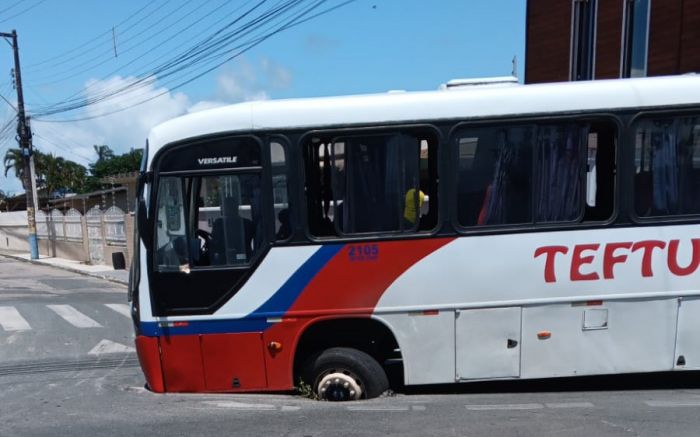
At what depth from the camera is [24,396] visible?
5.63 metres

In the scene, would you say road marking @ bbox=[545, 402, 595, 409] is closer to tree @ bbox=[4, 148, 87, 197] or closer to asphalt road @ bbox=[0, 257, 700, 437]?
asphalt road @ bbox=[0, 257, 700, 437]

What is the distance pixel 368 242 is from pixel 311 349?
A: 1228 mm

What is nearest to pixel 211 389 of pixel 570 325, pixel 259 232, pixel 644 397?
pixel 259 232

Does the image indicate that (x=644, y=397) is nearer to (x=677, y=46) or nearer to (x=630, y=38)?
(x=677, y=46)

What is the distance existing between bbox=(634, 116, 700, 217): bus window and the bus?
13 millimetres

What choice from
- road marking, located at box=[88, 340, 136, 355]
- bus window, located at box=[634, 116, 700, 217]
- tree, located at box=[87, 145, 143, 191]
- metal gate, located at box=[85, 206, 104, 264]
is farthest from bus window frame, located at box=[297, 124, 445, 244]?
tree, located at box=[87, 145, 143, 191]

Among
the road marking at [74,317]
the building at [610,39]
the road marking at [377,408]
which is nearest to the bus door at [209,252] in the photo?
the road marking at [377,408]

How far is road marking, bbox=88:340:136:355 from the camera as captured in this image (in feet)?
26.4

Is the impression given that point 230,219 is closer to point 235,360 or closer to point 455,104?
point 235,360

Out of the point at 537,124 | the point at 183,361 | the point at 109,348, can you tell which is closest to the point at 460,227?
the point at 537,124

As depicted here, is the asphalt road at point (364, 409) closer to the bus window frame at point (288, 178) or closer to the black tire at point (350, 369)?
the black tire at point (350, 369)

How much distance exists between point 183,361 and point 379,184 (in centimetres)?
252

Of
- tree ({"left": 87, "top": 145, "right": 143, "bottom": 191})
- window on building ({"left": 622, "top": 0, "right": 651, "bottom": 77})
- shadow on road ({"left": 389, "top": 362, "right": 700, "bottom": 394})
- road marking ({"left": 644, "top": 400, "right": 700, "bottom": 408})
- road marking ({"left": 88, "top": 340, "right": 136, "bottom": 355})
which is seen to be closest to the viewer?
road marking ({"left": 644, "top": 400, "right": 700, "bottom": 408})

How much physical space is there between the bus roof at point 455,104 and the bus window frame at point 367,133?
0.06 meters
